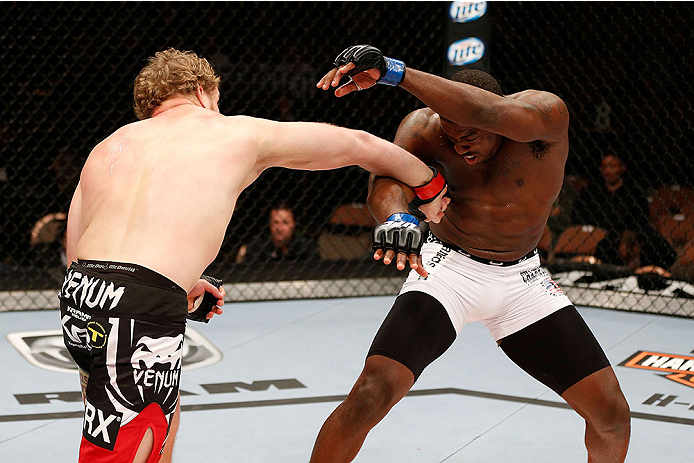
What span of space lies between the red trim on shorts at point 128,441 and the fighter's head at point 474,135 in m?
1.08

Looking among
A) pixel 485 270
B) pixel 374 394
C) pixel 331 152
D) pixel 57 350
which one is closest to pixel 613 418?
pixel 485 270

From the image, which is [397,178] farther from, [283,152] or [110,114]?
[110,114]

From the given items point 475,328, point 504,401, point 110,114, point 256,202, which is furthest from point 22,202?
point 504,401

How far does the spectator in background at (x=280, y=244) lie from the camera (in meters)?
5.52

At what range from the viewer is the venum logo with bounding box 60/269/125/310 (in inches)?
67.3

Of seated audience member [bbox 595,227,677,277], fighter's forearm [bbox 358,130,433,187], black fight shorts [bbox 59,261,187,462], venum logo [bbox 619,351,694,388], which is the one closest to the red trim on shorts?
black fight shorts [bbox 59,261,187,462]

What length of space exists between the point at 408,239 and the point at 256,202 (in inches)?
160

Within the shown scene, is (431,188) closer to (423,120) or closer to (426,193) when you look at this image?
(426,193)

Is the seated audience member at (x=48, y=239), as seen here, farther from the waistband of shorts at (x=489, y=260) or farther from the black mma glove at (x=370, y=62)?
the black mma glove at (x=370, y=62)

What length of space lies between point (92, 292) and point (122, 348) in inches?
5.1

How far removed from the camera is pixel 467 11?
16.2 feet

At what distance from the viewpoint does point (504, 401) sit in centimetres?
343

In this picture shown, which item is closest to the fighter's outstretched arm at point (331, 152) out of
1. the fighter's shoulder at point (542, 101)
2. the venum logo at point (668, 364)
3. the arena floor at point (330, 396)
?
the fighter's shoulder at point (542, 101)

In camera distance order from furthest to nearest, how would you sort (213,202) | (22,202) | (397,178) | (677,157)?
(677,157) < (22,202) < (397,178) < (213,202)
